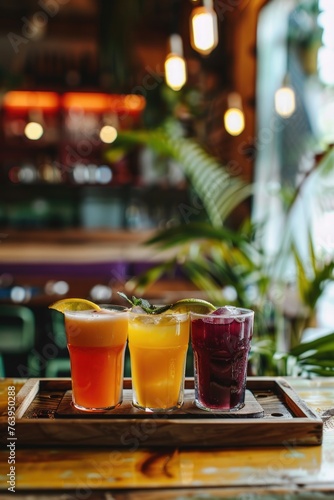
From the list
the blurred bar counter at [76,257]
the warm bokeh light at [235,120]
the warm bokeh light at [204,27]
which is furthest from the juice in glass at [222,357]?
the blurred bar counter at [76,257]

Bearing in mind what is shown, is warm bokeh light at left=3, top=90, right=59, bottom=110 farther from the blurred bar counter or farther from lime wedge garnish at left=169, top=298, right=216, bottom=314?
lime wedge garnish at left=169, top=298, right=216, bottom=314

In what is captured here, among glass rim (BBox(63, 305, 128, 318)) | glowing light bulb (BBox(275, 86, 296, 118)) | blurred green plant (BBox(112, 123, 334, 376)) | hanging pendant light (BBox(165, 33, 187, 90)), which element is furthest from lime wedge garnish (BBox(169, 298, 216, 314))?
hanging pendant light (BBox(165, 33, 187, 90))

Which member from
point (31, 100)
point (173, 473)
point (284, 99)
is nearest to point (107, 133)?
point (31, 100)

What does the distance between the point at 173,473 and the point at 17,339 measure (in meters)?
2.37

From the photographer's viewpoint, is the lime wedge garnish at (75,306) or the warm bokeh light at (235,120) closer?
the lime wedge garnish at (75,306)

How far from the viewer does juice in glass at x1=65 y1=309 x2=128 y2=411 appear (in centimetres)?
111

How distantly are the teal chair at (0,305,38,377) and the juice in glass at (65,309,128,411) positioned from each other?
1.93m

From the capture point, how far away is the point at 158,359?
1.12 m

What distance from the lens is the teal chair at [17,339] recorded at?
300 centimetres

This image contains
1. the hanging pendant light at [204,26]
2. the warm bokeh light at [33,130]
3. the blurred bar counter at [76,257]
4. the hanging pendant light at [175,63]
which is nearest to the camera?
the hanging pendant light at [204,26]

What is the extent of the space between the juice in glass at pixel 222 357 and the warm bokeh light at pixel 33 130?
223 inches

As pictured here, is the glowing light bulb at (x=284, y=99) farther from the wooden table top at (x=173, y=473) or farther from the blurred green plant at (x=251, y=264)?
the wooden table top at (x=173, y=473)

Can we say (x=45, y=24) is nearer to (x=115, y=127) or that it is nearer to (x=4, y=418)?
(x=115, y=127)

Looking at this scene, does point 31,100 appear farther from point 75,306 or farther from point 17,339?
point 75,306
